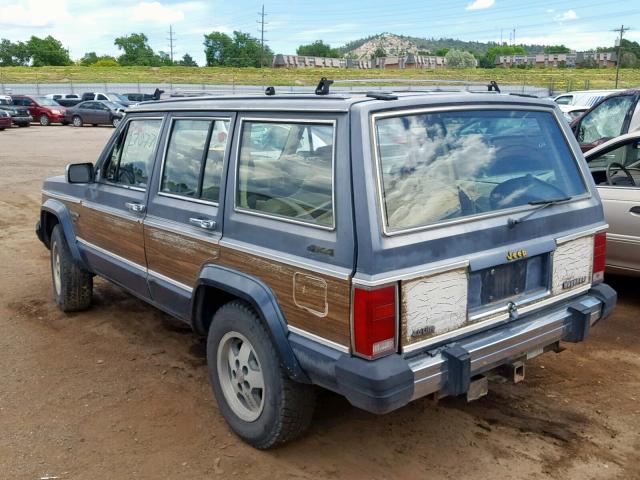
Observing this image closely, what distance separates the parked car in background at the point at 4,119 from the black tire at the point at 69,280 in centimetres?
2527

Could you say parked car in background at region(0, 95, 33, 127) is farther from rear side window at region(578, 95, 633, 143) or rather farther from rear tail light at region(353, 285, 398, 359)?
rear tail light at region(353, 285, 398, 359)

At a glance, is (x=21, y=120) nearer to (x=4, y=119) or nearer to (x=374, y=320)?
(x=4, y=119)

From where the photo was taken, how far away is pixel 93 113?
31.0m

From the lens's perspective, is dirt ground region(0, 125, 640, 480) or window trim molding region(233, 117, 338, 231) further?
dirt ground region(0, 125, 640, 480)

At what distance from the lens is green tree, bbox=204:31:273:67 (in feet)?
357

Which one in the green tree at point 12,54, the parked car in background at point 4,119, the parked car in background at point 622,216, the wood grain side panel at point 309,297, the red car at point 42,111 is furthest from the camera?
the green tree at point 12,54


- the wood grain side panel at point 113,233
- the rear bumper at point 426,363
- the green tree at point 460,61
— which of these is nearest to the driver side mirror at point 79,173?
the wood grain side panel at point 113,233

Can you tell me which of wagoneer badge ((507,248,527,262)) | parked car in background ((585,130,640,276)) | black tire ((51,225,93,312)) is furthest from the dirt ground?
wagoneer badge ((507,248,527,262))

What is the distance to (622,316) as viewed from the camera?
561cm

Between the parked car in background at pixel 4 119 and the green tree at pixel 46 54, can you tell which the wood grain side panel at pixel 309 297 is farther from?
the green tree at pixel 46 54

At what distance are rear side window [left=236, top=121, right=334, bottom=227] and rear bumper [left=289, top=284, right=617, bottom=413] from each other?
655 millimetres

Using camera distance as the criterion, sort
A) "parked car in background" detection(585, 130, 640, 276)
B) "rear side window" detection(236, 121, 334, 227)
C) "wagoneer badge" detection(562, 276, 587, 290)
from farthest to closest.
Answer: "parked car in background" detection(585, 130, 640, 276), "wagoneer badge" detection(562, 276, 587, 290), "rear side window" detection(236, 121, 334, 227)

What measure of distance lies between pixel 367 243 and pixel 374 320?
34 cm

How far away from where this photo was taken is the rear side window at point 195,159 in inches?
147
